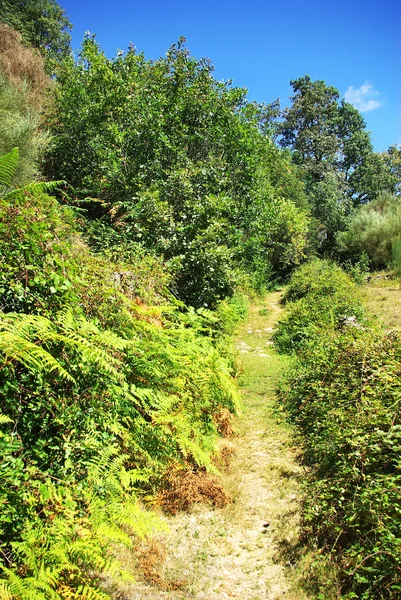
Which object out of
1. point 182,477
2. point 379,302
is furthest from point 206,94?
point 182,477

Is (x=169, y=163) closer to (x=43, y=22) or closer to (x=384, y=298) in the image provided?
(x=384, y=298)

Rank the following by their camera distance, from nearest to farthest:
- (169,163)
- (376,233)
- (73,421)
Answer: (73,421), (169,163), (376,233)

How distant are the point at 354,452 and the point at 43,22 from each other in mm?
33945

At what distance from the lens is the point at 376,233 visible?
21.7 metres

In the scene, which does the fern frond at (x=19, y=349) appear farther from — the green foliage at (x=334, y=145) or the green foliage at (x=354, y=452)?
the green foliage at (x=334, y=145)

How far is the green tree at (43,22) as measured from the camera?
2453 centimetres

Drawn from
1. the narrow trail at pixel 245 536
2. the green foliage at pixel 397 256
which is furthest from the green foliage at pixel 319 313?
the green foliage at pixel 397 256

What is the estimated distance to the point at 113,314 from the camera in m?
4.02

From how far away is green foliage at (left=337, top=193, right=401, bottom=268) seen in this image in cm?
2091

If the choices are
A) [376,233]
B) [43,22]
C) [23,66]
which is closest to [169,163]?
[23,66]

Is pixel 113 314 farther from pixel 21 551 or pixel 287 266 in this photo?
pixel 287 266

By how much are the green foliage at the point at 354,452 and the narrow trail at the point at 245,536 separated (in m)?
0.27

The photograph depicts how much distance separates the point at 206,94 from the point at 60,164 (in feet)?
18.7

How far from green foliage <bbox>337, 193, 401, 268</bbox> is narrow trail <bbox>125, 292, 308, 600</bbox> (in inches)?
694
